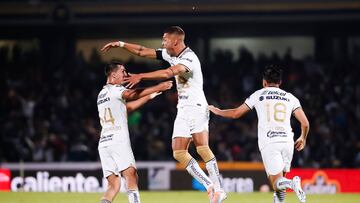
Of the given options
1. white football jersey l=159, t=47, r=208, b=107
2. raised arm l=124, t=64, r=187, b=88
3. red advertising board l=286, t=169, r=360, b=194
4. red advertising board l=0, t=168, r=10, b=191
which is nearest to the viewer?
raised arm l=124, t=64, r=187, b=88

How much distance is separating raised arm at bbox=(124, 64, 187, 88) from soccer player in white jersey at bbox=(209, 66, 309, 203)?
92cm

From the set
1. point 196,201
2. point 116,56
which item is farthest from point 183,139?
point 116,56

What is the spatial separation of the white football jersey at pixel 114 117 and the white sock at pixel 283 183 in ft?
6.78

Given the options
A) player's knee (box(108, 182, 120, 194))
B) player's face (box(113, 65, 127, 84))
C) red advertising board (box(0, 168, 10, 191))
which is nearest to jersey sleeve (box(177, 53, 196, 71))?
player's face (box(113, 65, 127, 84))

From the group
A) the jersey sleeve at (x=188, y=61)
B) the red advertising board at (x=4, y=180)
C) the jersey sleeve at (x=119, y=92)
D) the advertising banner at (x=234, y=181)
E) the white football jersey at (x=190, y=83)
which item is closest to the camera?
the jersey sleeve at (x=119, y=92)

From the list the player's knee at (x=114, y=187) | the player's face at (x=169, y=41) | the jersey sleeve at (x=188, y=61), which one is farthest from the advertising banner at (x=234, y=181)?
the player's knee at (x=114, y=187)

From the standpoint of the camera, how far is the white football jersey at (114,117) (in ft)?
41.8

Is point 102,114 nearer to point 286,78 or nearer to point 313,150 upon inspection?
point 313,150

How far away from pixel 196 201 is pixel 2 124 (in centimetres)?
985

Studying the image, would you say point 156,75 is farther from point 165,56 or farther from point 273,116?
point 273,116

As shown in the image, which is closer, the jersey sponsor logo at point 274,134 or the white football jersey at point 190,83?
the jersey sponsor logo at point 274,134

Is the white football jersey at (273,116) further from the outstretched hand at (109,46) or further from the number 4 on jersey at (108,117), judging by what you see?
the outstretched hand at (109,46)

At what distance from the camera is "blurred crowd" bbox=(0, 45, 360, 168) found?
79.0 ft

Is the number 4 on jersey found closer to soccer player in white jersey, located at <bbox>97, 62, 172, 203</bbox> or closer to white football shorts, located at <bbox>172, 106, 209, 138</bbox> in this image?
soccer player in white jersey, located at <bbox>97, 62, 172, 203</bbox>
